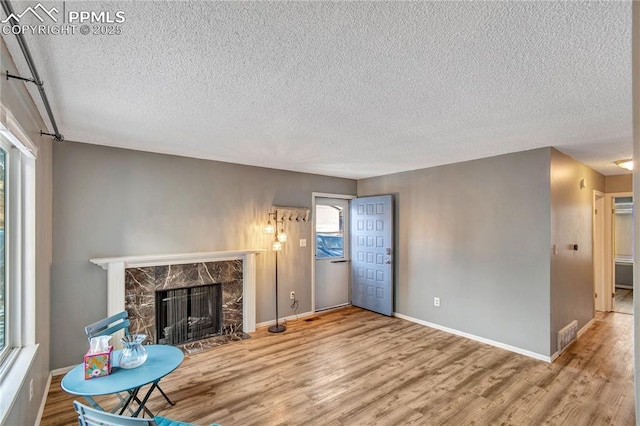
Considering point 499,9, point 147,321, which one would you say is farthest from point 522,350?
point 147,321

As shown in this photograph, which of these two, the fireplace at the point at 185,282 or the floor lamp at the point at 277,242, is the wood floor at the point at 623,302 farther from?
the fireplace at the point at 185,282

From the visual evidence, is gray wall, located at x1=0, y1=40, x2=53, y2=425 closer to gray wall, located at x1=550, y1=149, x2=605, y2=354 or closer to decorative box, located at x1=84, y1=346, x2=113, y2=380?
decorative box, located at x1=84, y1=346, x2=113, y2=380

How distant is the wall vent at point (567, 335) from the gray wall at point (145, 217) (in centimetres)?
355

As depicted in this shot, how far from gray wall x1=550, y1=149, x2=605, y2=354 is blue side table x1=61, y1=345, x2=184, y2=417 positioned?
13.4 ft

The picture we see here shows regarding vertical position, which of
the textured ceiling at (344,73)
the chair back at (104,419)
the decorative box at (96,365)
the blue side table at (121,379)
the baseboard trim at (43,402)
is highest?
the textured ceiling at (344,73)

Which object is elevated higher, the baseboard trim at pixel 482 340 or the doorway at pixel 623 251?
the doorway at pixel 623 251

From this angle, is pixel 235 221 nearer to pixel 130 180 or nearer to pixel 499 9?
pixel 130 180

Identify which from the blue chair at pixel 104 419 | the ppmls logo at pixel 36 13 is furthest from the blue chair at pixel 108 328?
the ppmls logo at pixel 36 13

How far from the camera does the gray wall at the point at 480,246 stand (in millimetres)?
3664

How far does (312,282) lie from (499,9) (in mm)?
4657

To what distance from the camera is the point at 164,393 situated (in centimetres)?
279

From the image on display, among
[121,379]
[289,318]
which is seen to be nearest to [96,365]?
[121,379]

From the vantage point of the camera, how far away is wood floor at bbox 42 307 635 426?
2.54 meters

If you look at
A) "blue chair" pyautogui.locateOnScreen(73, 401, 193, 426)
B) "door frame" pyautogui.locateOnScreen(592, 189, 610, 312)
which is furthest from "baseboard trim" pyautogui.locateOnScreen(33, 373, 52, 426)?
"door frame" pyautogui.locateOnScreen(592, 189, 610, 312)
